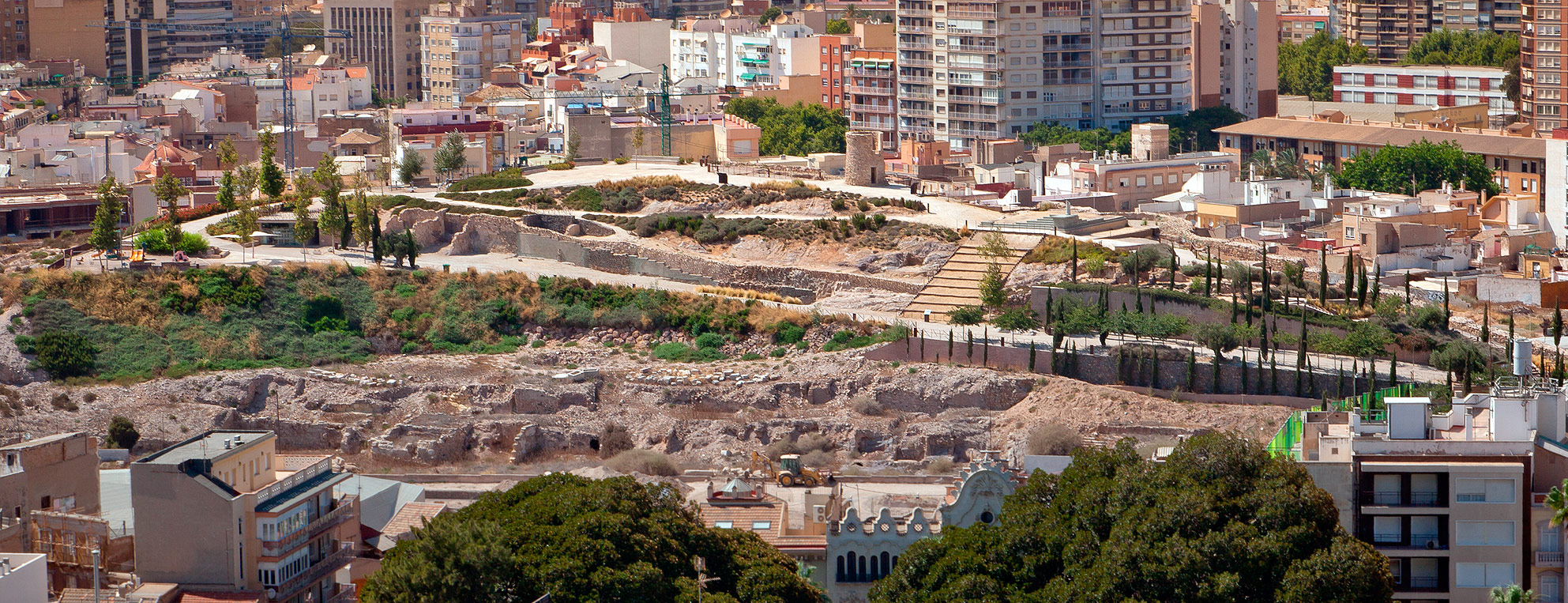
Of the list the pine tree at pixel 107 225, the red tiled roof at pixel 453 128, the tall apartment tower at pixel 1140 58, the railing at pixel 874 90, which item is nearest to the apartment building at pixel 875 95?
the railing at pixel 874 90

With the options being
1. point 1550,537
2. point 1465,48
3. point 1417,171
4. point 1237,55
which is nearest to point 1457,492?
point 1550,537

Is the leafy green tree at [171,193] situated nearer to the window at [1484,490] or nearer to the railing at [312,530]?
the railing at [312,530]

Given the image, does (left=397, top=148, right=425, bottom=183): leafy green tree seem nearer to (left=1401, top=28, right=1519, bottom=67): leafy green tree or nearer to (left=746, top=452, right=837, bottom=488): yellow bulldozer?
(left=746, top=452, right=837, bottom=488): yellow bulldozer

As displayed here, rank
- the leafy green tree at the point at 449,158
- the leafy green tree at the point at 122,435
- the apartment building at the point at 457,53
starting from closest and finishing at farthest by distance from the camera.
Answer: the leafy green tree at the point at 122,435, the leafy green tree at the point at 449,158, the apartment building at the point at 457,53

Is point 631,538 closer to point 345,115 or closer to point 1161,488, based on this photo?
point 1161,488

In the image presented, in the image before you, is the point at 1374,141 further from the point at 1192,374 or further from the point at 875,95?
the point at 1192,374

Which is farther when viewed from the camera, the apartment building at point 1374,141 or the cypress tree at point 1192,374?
the apartment building at point 1374,141
